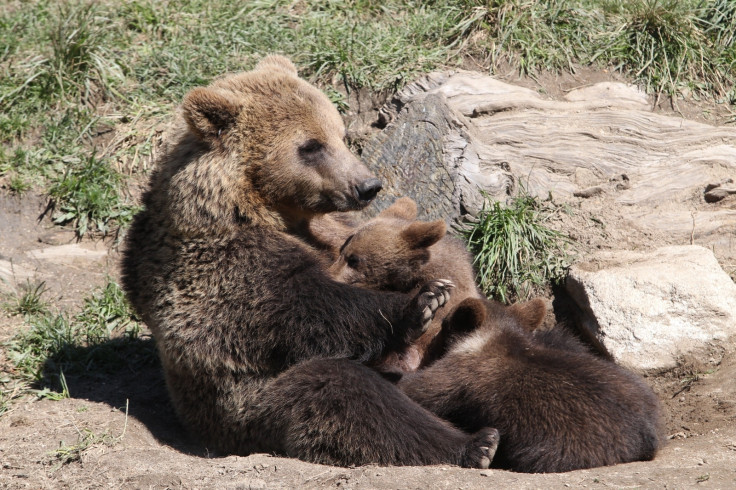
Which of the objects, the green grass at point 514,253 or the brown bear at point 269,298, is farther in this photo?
the green grass at point 514,253

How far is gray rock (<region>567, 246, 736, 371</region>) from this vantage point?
6.40 m

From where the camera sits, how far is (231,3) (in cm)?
1017

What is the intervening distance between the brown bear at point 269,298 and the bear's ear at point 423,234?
0.41 m

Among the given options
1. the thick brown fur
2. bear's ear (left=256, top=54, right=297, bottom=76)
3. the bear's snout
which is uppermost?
bear's ear (left=256, top=54, right=297, bottom=76)

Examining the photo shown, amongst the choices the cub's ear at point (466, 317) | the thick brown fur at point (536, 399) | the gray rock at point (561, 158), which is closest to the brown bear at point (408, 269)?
the cub's ear at point (466, 317)

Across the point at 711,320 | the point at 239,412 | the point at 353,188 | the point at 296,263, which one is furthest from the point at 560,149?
the point at 239,412

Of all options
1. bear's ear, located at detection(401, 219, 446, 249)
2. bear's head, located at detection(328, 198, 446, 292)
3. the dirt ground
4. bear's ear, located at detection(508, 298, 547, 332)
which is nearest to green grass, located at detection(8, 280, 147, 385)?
the dirt ground

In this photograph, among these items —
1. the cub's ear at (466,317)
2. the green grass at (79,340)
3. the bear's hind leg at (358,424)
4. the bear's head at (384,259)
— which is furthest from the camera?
the green grass at (79,340)

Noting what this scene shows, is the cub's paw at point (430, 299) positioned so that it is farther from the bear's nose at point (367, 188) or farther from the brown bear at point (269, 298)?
the bear's nose at point (367, 188)

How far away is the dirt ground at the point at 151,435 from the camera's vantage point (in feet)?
15.2

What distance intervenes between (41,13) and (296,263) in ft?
23.0

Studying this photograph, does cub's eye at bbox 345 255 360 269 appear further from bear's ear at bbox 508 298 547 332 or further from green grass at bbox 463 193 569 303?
green grass at bbox 463 193 569 303

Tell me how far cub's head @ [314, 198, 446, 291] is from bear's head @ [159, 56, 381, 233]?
13.0 inches

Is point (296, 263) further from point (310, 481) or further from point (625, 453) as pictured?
point (625, 453)
